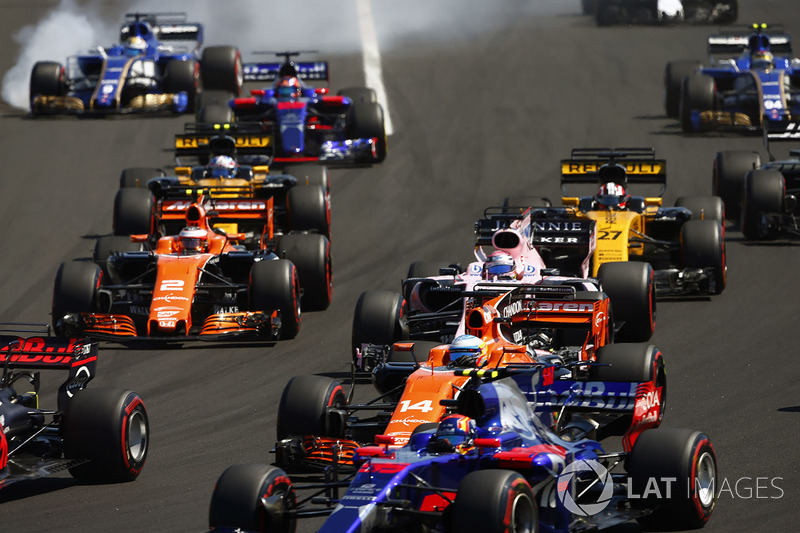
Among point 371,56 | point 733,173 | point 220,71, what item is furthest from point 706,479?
point 371,56

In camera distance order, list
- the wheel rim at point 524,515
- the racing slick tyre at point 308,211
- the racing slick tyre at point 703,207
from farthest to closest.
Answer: the racing slick tyre at point 308,211, the racing slick tyre at point 703,207, the wheel rim at point 524,515

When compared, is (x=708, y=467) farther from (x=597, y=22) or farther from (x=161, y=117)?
(x=597, y=22)

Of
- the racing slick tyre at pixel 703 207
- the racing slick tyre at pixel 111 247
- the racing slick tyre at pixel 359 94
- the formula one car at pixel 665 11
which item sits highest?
the formula one car at pixel 665 11

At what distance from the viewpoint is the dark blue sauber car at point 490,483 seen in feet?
36.7

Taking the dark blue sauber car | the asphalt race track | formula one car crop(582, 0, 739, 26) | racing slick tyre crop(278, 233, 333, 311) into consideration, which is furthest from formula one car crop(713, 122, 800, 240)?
formula one car crop(582, 0, 739, 26)

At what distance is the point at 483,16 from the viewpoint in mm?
50906

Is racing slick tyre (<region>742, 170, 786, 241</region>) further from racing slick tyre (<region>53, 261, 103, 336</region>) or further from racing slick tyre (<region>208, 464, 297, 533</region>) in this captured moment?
racing slick tyre (<region>208, 464, 297, 533</region>)

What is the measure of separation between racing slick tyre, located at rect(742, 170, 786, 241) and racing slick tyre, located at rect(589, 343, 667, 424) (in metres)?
11.6

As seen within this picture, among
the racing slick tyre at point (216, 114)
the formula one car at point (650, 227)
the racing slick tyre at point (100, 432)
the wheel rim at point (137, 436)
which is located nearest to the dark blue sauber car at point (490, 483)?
the racing slick tyre at point (100, 432)

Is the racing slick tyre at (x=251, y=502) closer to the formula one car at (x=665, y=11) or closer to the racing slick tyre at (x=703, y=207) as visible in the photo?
the racing slick tyre at (x=703, y=207)

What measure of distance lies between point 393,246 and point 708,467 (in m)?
15.9

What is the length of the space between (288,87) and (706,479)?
22783 mm

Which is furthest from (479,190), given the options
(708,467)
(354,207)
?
(708,467)

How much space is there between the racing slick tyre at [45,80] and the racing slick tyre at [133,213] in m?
12.1
